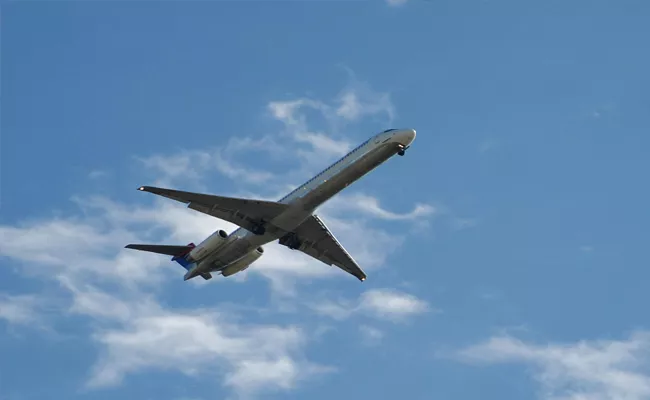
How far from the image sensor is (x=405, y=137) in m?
71.4

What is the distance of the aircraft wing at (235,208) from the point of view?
245ft

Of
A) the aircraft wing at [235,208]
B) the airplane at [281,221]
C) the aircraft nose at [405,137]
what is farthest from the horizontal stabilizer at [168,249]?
the aircraft nose at [405,137]

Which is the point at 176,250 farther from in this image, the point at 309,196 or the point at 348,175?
the point at 348,175

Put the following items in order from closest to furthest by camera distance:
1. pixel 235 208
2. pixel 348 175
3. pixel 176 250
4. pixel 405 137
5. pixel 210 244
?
1. pixel 405 137
2. pixel 348 175
3. pixel 235 208
4. pixel 210 244
5. pixel 176 250

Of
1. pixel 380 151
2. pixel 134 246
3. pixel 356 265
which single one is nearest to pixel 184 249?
pixel 134 246

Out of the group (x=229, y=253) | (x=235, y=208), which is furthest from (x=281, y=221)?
(x=229, y=253)

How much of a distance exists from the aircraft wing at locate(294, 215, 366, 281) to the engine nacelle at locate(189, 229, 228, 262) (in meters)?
4.77

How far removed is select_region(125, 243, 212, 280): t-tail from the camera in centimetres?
Result: 8100

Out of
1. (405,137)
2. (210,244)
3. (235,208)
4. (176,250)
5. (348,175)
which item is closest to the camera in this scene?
(405,137)

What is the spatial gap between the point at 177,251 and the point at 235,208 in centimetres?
794

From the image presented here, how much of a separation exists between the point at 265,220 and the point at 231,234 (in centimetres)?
358

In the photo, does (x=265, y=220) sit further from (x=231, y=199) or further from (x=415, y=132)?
(x=415, y=132)

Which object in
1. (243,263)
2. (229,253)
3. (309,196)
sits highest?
(309,196)

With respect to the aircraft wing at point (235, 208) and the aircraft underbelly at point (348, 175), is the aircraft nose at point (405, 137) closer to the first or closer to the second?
the aircraft underbelly at point (348, 175)
